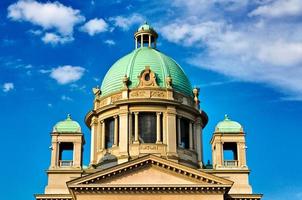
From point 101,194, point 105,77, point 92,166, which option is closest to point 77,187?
point 101,194

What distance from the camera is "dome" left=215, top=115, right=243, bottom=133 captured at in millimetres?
57875

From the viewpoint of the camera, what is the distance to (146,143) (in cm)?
5944

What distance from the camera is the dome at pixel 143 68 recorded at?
208 feet

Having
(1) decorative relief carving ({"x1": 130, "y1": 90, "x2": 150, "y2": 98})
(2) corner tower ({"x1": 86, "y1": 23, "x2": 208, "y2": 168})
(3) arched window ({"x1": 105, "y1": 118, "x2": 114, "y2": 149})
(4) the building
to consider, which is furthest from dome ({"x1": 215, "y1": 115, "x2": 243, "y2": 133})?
(3) arched window ({"x1": 105, "y1": 118, "x2": 114, "y2": 149})

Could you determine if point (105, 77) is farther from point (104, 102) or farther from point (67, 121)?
point (67, 121)

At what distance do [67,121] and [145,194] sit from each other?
11424mm

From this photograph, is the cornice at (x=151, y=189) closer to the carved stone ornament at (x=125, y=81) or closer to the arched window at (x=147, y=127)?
the arched window at (x=147, y=127)

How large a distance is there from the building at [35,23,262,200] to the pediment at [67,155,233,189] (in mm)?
77

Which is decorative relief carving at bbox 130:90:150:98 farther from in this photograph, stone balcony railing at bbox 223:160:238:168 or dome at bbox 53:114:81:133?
stone balcony railing at bbox 223:160:238:168

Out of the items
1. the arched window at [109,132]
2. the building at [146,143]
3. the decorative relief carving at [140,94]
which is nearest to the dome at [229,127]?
the building at [146,143]

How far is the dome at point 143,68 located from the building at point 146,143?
96 mm

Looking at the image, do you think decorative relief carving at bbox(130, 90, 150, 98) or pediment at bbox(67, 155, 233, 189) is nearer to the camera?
pediment at bbox(67, 155, 233, 189)

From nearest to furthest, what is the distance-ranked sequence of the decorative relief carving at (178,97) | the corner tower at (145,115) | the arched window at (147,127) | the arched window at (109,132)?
the corner tower at (145,115) → the arched window at (147,127) → the arched window at (109,132) → the decorative relief carving at (178,97)

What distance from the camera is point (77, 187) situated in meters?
50.5
